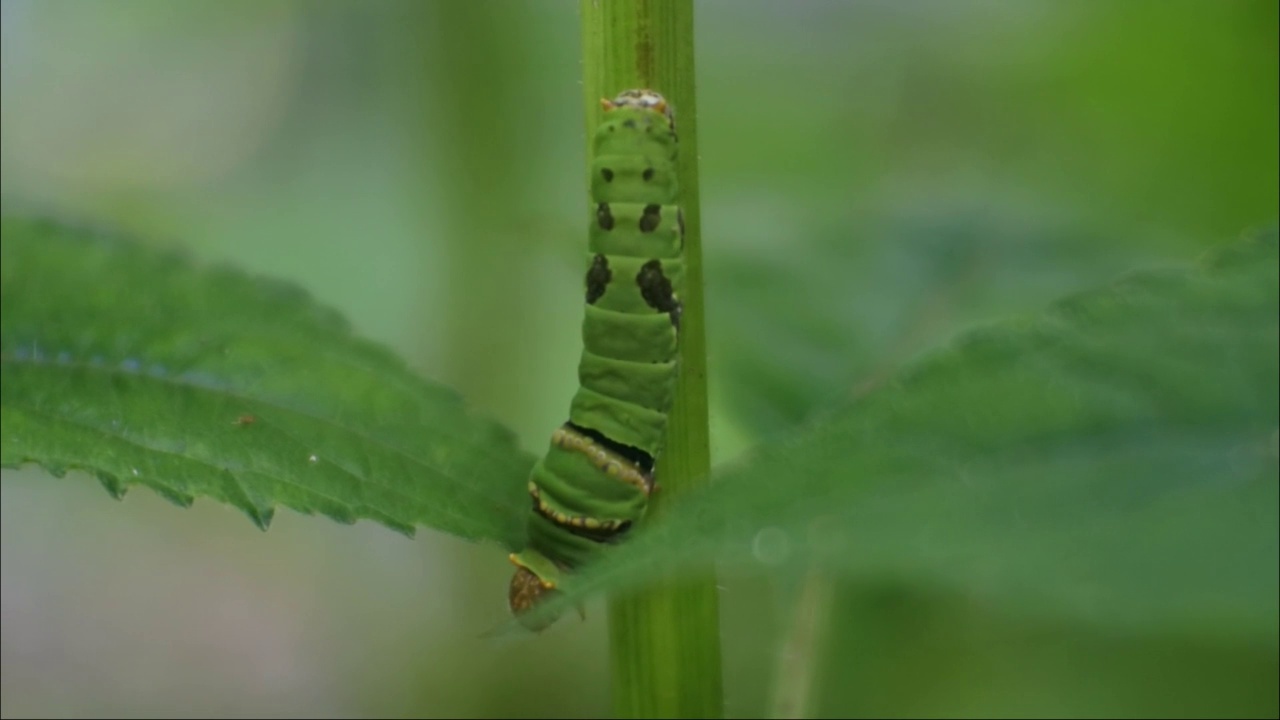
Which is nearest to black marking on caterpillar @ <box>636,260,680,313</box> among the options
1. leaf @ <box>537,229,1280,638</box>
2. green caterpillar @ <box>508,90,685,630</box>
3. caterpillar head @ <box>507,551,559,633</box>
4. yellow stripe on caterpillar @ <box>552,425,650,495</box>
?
green caterpillar @ <box>508,90,685,630</box>

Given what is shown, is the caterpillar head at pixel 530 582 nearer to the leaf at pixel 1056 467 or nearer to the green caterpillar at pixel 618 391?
the green caterpillar at pixel 618 391

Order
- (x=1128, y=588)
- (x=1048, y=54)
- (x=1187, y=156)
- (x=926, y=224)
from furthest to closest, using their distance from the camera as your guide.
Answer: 1. (x=1048, y=54)
2. (x=1187, y=156)
3. (x=926, y=224)
4. (x=1128, y=588)

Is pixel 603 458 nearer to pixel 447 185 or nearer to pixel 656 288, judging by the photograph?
pixel 656 288

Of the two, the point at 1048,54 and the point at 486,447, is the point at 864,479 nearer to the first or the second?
the point at 486,447

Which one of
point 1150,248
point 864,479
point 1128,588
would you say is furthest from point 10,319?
point 1150,248

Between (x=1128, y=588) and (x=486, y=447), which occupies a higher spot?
(x=486, y=447)

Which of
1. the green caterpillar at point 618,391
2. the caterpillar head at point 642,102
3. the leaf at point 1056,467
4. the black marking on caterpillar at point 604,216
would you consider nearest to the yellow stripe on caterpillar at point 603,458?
the green caterpillar at point 618,391

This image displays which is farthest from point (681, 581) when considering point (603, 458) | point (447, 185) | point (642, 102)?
point (447, 185)

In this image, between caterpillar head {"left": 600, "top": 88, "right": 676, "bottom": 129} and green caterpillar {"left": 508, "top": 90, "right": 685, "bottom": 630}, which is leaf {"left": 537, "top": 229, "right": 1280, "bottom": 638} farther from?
green caterpillar {"left": 508, "top": 90, "right": 685, "bottom": 630}
